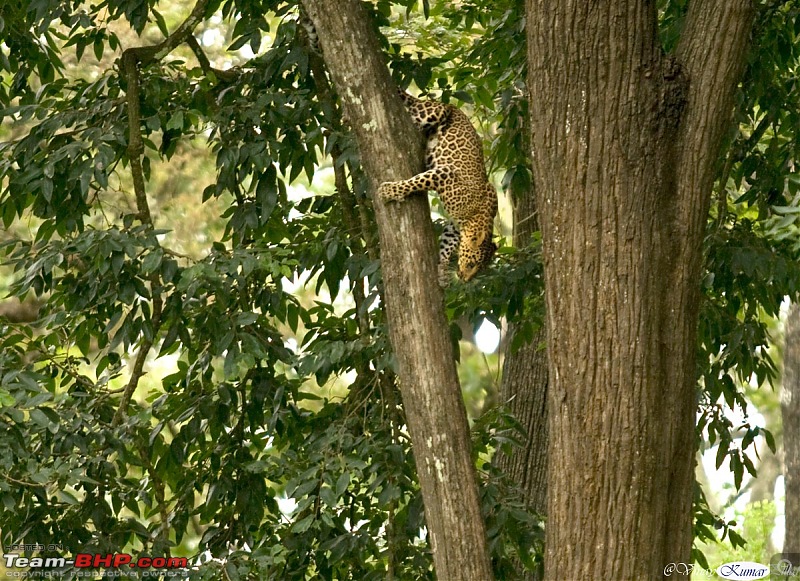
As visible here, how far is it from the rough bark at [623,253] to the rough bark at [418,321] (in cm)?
31

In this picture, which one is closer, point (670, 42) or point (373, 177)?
point (373, 177)

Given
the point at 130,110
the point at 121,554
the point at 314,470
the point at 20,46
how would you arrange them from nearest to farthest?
the point at 314,470, the point at 121,554, the point at 130,110, the point at 20,46

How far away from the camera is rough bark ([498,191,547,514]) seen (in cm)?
651

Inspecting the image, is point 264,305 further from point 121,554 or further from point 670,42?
point 670,42

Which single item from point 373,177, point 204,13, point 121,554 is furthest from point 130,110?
point 121,554

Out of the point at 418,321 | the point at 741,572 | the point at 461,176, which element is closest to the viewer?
the point at 418,321

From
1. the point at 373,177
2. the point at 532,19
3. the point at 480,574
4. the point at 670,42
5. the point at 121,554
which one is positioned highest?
the point at 670,42

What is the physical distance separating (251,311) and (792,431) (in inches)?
327

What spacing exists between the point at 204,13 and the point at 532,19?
216cm

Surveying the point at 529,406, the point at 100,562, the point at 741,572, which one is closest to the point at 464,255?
the point at 529,406

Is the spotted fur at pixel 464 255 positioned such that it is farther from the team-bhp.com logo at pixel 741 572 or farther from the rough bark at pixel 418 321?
the team-bhp.com logo at pixel 741 572

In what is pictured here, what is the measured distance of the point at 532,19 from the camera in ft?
11.6

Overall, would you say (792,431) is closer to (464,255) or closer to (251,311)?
(464,255)

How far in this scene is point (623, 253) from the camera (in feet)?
11.1
